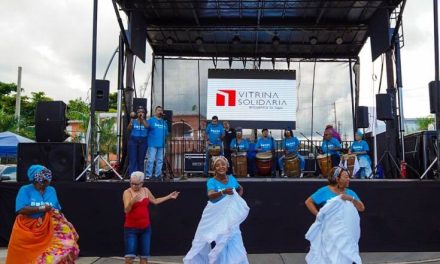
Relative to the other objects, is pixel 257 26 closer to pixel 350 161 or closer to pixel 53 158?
pixel 350 161

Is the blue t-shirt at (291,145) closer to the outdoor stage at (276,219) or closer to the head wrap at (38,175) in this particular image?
the outdoor stage at (276,219)

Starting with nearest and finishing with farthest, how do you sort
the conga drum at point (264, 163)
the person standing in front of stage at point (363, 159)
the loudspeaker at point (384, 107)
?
the loudspeaker at point (384, 107), the person standing in front of stage at point (363, 159), the conga drum at point (264, 163)

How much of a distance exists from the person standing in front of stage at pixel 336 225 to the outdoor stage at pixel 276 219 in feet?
11.5

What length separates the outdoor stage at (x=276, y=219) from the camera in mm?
8711

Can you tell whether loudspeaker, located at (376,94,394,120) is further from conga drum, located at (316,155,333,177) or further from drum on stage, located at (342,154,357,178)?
conga drum, located at (316,155,333,177)

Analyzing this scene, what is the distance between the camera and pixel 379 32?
12648mm

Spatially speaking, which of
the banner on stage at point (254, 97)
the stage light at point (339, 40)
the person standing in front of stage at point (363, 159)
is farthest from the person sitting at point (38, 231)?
the stage light at point (339, 40)

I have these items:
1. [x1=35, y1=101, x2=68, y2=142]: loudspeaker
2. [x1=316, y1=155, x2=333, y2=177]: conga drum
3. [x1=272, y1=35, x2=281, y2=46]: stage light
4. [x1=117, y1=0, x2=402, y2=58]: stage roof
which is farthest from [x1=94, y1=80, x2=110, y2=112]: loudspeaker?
[x1=272, y1=35, x2=281, y2=46]: stage light

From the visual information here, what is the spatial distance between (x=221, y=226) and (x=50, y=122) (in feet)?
16.9

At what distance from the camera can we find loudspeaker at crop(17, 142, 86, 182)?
29.0 ft

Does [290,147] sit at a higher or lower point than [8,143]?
lower

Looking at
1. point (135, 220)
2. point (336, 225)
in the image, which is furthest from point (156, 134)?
point (336, 225)

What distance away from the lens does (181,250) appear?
28.6 ft

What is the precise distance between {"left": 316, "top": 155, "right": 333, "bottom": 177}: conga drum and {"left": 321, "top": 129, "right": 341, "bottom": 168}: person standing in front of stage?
0.36 feet
